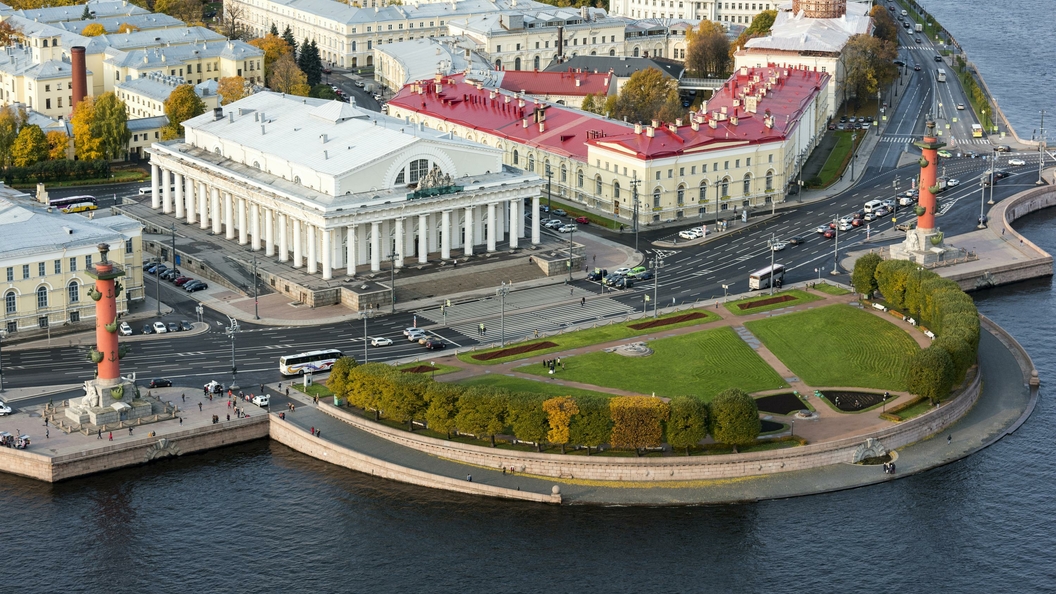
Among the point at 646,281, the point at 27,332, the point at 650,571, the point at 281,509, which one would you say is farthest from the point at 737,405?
the point at 27,332

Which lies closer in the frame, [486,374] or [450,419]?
[450,419]

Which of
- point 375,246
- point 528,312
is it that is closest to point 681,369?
point 528,312

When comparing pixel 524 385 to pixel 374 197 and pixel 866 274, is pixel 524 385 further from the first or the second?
pixel 866 274

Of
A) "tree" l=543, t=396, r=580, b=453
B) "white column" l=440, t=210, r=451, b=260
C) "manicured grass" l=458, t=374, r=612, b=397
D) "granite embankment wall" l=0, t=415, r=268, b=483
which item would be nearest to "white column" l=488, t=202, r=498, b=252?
"white column" l=440, t=210, r=451, b=260

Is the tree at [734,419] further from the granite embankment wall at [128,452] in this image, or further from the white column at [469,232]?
the white column at [469,232]

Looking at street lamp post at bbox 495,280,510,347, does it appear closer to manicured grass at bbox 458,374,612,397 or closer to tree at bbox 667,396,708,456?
manicured grass at bbox 458,374,612,397

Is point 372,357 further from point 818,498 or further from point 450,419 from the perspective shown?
point 818,498

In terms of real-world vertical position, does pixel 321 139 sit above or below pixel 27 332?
above
